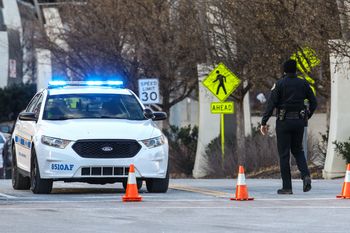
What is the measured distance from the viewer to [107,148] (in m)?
16.5

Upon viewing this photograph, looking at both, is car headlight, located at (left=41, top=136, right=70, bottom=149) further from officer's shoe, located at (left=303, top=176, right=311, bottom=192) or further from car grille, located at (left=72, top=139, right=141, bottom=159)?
officer's shoe, located at (left=303, top=176, right=311, bottom=192)

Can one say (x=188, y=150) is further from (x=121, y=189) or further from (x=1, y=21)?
(x=1, y=21)

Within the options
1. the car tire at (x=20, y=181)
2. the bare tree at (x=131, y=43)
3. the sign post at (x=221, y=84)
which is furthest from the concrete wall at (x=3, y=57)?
the car tire at (x=20, y=181)

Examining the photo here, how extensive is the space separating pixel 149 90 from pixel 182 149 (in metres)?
3.08

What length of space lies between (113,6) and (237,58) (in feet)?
29.6

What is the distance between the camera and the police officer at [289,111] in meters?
16.3

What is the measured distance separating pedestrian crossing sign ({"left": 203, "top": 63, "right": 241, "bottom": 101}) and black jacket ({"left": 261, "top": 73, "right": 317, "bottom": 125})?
1465 centimetres

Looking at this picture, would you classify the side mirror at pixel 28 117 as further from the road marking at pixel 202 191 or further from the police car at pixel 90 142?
the road marking at pixel 202 191

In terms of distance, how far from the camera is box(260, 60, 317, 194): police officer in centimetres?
1628

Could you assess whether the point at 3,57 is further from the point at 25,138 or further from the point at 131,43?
the point at 25,138

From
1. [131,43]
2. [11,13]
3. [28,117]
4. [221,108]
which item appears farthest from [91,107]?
[11,13]

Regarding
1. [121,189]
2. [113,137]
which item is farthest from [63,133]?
[121,189]

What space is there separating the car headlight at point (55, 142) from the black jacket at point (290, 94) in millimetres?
2847

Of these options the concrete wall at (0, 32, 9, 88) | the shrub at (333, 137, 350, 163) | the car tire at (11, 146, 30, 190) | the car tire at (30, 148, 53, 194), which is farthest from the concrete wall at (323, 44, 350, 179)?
the concrete wall at (0, 32, 9, 88)
